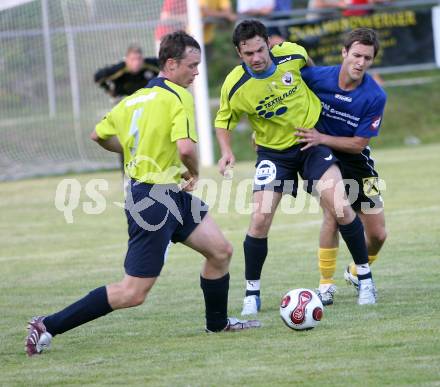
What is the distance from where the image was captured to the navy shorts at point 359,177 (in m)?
7.04

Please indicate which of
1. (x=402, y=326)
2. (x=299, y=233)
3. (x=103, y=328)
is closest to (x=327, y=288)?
(x=402, y=326)

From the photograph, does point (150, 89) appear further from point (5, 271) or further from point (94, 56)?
point (94, 56)

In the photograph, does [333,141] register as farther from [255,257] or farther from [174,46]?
[174,46]

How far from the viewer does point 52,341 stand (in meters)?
6.04

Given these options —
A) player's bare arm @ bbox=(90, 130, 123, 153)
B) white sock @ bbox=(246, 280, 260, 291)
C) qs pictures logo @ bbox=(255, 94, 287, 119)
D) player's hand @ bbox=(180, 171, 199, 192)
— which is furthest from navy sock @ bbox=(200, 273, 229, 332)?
qs pictures logo @ bbox=(255, 94, 287, 119)

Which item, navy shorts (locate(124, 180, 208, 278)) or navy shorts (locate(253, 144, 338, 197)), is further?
navy shorts (locate(253, 144, 338, 197))

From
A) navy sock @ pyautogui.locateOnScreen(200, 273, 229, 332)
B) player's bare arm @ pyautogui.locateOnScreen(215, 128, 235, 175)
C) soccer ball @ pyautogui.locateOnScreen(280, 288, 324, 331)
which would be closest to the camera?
soccer ball @ pyautogui.locateOnScreen(280, 288, 324, 331)

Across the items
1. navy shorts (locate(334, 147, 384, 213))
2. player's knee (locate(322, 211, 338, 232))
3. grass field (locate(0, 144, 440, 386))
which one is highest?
navy shorts (locate(334, 147, 384, 213))

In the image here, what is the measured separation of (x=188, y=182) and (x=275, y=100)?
50.3 inches

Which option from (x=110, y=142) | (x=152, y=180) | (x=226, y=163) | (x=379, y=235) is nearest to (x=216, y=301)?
(x=152, y=180)

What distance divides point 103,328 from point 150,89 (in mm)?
1682

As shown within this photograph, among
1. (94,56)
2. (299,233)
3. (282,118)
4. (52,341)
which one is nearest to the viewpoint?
(52,341)

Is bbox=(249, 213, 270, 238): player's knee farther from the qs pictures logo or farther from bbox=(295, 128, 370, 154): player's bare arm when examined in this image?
the qs pictures logo

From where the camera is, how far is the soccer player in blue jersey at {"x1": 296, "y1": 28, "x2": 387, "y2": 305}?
21.9 ft
